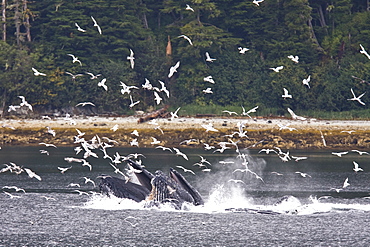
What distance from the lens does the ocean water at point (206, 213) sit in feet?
97.8

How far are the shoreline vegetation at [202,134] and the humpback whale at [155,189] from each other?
2640cm

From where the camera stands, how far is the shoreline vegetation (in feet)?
212

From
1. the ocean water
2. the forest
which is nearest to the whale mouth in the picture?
the ocean water

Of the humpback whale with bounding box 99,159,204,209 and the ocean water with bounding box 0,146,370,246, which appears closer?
the ocean water with bounding box 0,146,370,246

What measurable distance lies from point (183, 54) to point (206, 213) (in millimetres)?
52367

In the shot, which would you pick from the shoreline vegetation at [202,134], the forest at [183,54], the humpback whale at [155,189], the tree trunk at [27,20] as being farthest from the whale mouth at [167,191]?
the tree trunk at [27,20]

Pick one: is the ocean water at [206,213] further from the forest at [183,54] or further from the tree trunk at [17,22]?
the tree trunk at [17,22]

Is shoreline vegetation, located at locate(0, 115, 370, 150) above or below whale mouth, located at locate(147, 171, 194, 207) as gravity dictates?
above

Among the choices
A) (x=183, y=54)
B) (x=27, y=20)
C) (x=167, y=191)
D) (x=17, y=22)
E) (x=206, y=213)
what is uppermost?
(x=27, y=20)

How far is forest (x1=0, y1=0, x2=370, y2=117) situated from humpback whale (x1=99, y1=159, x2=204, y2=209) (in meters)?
46.5

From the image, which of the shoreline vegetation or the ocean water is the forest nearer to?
the shoreline vegetation

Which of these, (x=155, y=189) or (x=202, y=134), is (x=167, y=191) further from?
(x=202, y=134)

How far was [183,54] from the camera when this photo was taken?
86000 millimetres

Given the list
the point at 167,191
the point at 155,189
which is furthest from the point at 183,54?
the point at 167,191
